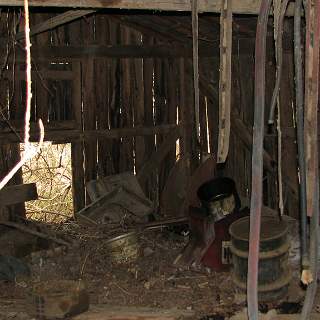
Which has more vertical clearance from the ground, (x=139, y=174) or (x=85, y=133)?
(x=85, y=133)

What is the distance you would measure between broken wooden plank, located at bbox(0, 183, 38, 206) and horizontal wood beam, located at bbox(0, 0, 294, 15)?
4965 millimetres

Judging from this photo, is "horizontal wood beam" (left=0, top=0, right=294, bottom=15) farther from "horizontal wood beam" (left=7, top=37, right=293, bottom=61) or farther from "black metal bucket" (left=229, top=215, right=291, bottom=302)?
"horizontal wood beam" (left=7, top=37, right=293, bottom=61)

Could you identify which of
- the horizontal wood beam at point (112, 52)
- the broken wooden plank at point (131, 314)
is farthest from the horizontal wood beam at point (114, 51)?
the broken wooden plank at point (131, 314)

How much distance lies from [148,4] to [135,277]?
4296mm

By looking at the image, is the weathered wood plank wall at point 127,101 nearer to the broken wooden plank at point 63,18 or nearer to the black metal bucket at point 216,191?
the black metal bucket at point 216,191

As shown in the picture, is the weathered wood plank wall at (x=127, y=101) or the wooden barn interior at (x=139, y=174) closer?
the wooden barn interior at (x=139, y=174)

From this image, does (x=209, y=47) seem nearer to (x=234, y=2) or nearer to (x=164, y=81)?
(x=164, y=81)

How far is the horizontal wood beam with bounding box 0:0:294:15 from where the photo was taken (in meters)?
4.03

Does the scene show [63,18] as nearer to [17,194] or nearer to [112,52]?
[112,52]

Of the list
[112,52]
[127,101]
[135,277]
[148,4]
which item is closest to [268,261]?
[135,277]

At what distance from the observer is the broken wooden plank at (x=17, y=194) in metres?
8.54

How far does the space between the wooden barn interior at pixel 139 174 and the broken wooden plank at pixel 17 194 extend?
16mm

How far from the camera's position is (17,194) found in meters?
8.64

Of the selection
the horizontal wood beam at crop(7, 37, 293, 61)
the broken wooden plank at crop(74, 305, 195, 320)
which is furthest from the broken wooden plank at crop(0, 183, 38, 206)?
the broken wooden plank at crop(74, 305, 195, 320)
